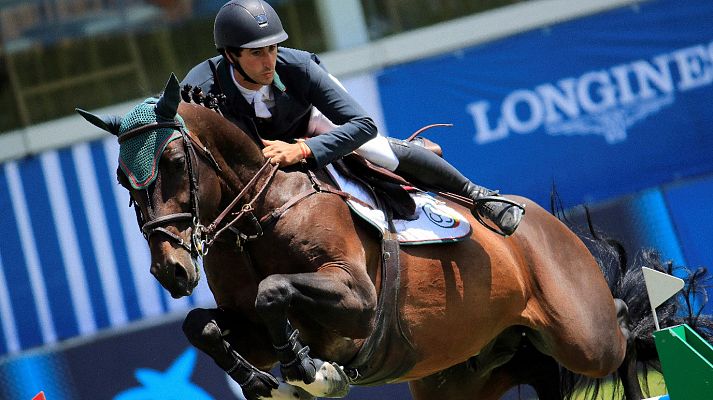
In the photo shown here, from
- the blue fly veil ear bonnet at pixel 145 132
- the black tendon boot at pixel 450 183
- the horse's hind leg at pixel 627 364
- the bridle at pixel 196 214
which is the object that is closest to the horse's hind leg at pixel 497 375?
the horse's hind leg at pixel 627 364

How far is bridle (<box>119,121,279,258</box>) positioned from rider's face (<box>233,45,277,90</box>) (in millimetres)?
351

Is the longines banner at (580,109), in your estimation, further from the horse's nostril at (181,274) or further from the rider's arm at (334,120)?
the horse's nostril at (181,274)

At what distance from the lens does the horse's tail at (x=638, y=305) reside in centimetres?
576

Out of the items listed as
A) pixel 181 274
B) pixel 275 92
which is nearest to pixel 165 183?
pixel 181 274

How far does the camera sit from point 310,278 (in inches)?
155

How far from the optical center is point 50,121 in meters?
8.76

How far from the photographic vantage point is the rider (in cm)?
397

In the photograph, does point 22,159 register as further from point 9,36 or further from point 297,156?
point 297,156

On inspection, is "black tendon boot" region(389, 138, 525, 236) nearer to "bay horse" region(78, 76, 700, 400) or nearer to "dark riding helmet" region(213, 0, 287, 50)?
"bay horse" region(78, 76, 700, 400)

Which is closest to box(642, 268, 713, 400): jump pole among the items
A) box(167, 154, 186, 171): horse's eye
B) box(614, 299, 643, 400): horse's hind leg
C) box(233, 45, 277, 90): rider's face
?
box(614, 299, 643, 400): horse's hind leg

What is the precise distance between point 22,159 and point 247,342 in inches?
197

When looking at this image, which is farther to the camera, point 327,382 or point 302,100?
point 302,100

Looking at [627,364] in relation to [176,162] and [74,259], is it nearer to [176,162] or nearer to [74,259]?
[176,162]

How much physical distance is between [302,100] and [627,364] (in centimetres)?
260
